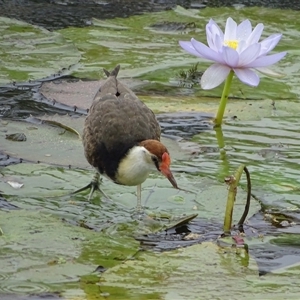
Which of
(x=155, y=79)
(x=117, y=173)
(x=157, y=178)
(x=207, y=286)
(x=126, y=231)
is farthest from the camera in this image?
(x=155, y=79)

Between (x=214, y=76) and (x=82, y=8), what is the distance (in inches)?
168

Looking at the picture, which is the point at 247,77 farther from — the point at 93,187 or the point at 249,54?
the point at 93,187

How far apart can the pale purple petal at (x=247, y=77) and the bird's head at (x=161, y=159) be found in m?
1.25

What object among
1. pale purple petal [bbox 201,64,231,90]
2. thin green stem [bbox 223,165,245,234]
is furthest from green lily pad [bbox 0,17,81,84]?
thin green stem [bbox 223,165,245,234]

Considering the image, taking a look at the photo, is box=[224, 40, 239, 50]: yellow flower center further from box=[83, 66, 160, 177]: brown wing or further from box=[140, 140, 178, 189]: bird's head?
box=[140, 140, 178, 189]: bird's head

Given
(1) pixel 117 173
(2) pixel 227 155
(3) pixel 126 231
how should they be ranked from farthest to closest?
(2) pixel 227 155 → (1) pixel 117 173 → (3) pixel 126 231

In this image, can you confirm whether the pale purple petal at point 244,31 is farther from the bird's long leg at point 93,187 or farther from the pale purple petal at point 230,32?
the bird's long leg at point 93,187

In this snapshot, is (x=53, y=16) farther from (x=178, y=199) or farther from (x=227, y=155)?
(x=178, y=199)

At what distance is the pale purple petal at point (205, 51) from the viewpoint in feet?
18.3

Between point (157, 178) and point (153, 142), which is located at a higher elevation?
point (153, 142)

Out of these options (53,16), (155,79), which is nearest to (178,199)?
(155,79)

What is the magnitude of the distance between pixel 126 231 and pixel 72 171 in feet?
2.89

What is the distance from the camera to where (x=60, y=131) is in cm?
588

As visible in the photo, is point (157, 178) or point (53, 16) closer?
Answer: point (157, 178)
